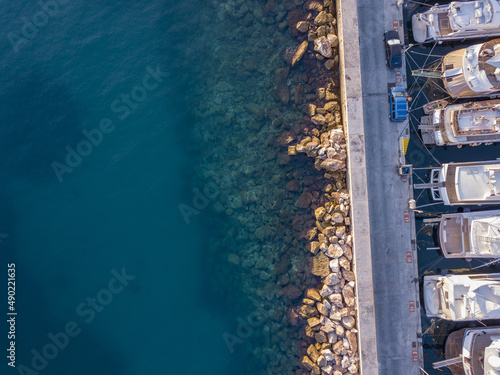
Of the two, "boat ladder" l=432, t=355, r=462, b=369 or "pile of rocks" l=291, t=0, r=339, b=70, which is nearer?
"boat ladder" l=432, t=355, r=462, b=369

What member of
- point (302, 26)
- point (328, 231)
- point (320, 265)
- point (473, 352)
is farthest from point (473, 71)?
point (473, 352)

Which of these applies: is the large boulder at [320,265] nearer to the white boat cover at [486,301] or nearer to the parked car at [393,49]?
the white boat cover at [486,301]

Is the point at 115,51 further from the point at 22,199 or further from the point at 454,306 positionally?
the point at 454,306

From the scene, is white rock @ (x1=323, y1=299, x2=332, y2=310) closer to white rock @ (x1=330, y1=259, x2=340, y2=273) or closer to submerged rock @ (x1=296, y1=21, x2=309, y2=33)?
white rock @ (x1=330, y1=259, x2=340, y2=273)

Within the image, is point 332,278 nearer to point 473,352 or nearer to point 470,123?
point 473,352

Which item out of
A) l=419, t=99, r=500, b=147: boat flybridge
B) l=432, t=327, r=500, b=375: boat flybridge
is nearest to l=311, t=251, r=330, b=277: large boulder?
l=432, t=327, r=500, b=375: boat flybridge
